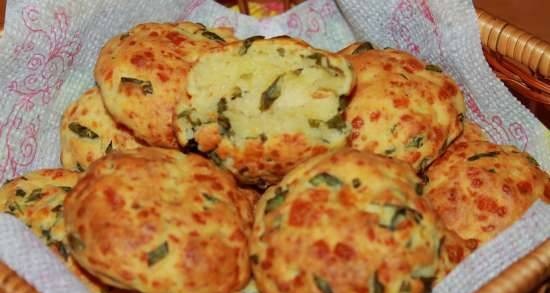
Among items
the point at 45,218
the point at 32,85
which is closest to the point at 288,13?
the point at 32,85

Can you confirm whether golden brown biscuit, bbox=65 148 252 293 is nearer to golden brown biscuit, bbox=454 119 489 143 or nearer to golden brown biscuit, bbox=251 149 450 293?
golden brown biscuit, bbox=251 149 450 293

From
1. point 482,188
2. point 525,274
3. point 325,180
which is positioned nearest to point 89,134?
point 325,180

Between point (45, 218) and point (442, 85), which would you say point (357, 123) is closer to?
point (442, 85)

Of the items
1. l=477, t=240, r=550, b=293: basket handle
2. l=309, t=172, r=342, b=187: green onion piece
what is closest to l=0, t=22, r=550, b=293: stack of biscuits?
l=309, t=172, r=342, b=187: green onion piece

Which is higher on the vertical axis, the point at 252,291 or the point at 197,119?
the point at 197,119

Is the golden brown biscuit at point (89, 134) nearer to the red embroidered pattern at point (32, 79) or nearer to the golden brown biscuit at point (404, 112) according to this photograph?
the red embroidered pattern at point (32, 79)

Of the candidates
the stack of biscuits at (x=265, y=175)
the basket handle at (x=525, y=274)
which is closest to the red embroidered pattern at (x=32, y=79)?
the stack of biscuits at (x=265, y=175)
